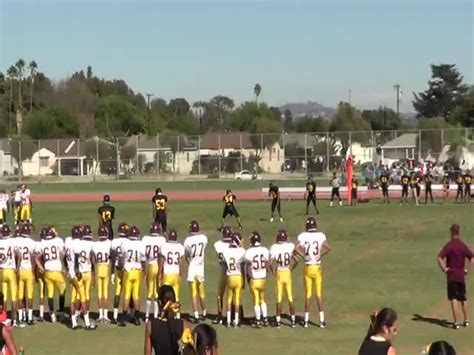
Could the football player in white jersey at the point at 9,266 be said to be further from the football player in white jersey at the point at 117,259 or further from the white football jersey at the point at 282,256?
the white football jersey at the point at 282,256

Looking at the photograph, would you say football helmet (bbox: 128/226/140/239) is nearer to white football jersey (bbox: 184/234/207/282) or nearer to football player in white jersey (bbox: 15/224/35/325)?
white football jersey (bbox: 184/234/207/282)

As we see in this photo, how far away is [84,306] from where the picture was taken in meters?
16.2

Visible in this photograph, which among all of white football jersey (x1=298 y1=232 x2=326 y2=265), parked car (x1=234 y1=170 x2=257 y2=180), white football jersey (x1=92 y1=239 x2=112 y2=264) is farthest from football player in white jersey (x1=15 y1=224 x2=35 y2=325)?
parked car (x1=234 y1=170 x2=257 y2=180)

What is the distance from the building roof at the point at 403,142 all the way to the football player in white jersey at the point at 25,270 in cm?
5580

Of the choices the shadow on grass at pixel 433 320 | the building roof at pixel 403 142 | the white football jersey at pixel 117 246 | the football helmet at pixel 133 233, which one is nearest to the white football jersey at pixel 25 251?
the white football jersey at pixel 117 246

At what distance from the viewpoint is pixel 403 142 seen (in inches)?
2886

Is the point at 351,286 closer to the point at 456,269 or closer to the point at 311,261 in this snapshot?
the point at 311,261

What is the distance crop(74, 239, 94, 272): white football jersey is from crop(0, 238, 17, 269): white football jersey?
121cm

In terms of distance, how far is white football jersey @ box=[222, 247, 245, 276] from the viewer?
16.0 m

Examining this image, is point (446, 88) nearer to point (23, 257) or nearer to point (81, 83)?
point (81, 83)

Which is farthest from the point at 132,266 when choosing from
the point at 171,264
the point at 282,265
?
the point at 282,265

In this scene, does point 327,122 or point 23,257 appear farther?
point 327,122

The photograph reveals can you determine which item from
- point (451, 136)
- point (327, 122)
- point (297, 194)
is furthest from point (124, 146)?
point (327, 122)

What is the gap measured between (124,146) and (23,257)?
64187mm
